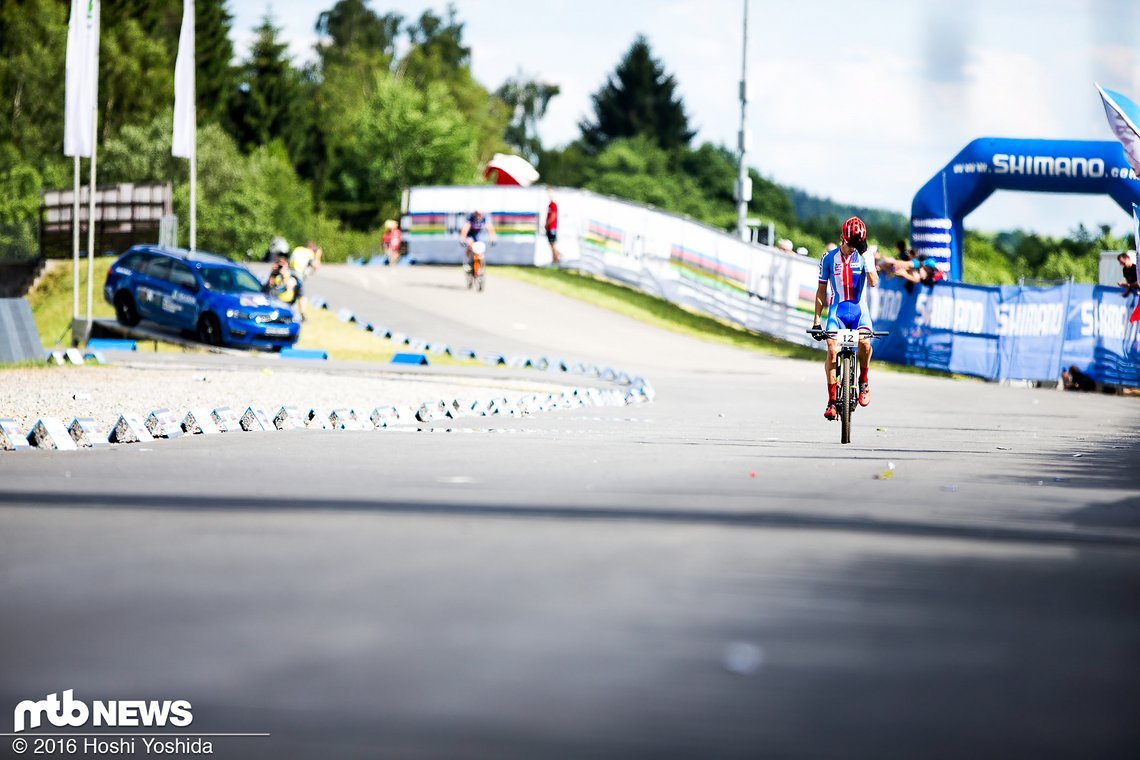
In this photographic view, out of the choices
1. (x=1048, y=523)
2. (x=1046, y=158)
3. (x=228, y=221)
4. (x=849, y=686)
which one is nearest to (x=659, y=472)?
(x=1048, y=523)

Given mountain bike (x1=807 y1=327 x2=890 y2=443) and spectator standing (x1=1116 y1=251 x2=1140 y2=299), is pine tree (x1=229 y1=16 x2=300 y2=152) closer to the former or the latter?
spectator standing (x1=1116 y1=251 x2=1140 y2=299)

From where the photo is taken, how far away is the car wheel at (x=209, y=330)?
1271 inches

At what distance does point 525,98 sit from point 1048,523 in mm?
129208

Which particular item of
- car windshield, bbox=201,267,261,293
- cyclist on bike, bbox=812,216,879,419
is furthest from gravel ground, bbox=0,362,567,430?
car windshield, bbox=201,267,261,293

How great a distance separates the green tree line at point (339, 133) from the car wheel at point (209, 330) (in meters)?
25.3

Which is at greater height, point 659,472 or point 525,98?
point 525,98

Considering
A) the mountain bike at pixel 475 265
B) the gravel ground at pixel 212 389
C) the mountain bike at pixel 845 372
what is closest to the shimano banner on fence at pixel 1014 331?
the gravel ground at pixel 212 389

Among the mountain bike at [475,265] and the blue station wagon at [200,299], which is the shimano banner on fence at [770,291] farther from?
the blue station wagon at [200,299]

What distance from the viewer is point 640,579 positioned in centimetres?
623

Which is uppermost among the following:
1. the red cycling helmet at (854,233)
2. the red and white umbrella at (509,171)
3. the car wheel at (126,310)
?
the red and white umbrella at (509,171)

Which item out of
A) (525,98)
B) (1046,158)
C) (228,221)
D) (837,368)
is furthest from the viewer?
(525,98)

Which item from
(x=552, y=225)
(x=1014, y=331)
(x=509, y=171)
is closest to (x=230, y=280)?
(x=1014, y=331)

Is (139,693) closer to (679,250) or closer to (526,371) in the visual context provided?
(526,371)

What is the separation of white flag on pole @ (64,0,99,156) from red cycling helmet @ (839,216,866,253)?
67.1 ft
